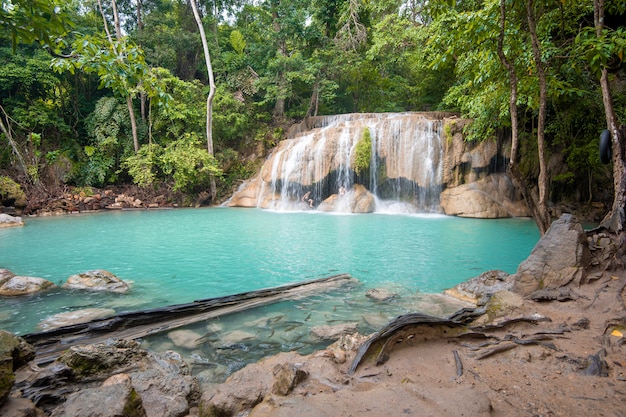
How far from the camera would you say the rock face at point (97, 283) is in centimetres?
528

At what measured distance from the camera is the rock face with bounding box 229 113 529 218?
44.3 ft

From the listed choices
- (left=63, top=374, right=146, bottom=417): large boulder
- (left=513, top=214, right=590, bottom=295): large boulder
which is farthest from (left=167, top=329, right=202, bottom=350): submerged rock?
(left=513, top=214, right=590, bottom=295): large boulder

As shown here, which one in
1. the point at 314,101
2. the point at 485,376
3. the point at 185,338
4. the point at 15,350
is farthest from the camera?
the point at 314,101

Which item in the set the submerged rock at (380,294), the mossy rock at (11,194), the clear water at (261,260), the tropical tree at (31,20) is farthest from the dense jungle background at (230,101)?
the tropical tree at (31,20)

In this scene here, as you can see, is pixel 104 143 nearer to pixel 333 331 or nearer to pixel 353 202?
pixel 353 202

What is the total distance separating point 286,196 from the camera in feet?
53.1

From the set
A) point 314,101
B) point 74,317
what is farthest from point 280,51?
point 74,317

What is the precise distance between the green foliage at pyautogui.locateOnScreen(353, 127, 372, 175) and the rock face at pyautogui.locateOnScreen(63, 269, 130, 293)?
11305 mm

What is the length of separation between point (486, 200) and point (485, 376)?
12.2 meters

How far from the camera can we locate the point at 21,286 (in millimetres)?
5074

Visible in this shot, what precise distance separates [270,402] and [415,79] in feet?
76.9

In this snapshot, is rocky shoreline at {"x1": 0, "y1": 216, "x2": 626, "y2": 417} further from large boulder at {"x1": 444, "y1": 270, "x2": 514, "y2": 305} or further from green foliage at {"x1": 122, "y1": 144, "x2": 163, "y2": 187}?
green foliage at {"x1": 122, "y1": 144, "x2": 163, "y2": 187}

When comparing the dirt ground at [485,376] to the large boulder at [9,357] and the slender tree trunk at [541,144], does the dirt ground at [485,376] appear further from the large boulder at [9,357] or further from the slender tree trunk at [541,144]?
the slender tree trunk at [541,144]

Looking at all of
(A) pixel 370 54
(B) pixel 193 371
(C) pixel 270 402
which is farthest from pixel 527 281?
(A) pixel 370 54
